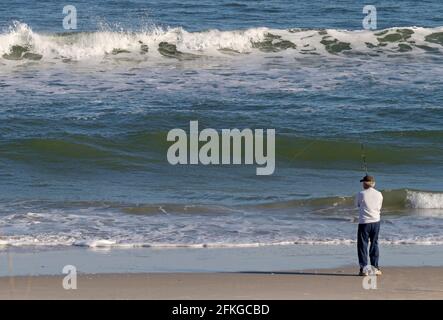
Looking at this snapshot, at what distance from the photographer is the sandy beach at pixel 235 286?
11.2 metres

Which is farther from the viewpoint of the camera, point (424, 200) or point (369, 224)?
point (424, 200)

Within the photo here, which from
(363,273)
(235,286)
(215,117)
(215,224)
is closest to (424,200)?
(215,224)

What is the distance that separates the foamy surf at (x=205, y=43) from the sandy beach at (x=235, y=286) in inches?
635

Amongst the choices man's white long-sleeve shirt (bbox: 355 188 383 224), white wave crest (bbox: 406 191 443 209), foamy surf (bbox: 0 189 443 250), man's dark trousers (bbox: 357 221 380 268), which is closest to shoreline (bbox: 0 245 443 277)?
foamy surf (bbox: 0 189 443 250)

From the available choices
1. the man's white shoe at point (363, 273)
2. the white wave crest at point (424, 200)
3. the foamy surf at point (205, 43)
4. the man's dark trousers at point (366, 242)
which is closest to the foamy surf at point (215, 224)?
the white wave crest at point (424, 200)

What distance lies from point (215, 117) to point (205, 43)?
24.1ft

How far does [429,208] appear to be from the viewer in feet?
53.9

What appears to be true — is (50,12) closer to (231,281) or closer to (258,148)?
(258,148)

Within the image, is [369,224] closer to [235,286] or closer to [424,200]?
[235,286]

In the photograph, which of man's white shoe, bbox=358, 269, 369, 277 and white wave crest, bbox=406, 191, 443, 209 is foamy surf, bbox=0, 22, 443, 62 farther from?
man's white shoe, bbox=358, 269, 369, 277

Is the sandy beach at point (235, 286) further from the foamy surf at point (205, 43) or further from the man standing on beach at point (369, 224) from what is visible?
the foamy surf at point (205, 43)

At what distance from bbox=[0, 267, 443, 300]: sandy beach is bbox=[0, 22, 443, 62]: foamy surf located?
16124mm

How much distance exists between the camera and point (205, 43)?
2903cm

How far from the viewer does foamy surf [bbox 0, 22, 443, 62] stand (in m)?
27.9
